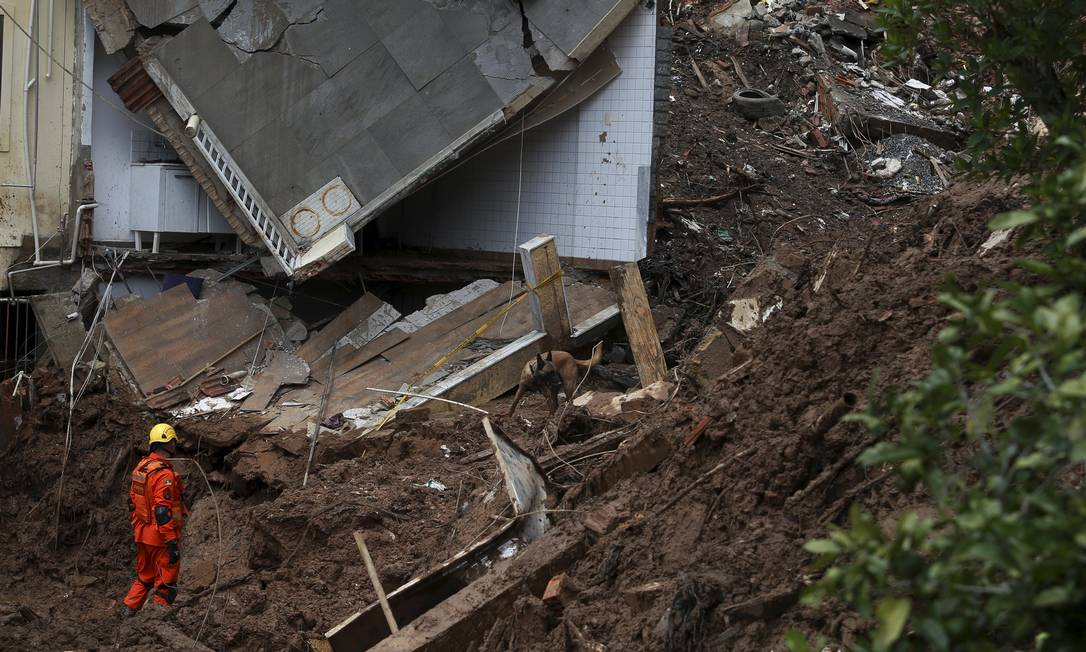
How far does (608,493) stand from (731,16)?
1135 centimetres

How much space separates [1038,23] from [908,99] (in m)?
10.9

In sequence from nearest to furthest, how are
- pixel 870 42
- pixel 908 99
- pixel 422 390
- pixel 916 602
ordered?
pixel 916 602
pixel 422 390
pixel 908 99
pixel 870 42

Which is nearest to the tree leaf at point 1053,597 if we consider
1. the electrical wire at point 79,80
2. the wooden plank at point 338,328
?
the wooden plank at point 338,328

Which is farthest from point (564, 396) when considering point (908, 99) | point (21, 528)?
point (908, 99)

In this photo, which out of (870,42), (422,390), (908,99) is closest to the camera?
(422,390)

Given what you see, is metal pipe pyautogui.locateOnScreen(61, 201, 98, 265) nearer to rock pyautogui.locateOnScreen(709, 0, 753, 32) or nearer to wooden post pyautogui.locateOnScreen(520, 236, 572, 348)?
wooden post pyautogui.locateOnScreen(520, 236, 572, 348)

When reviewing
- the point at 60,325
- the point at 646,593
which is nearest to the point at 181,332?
the point at 60,325

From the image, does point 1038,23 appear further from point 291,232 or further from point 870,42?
point 870,42

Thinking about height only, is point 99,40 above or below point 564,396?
above

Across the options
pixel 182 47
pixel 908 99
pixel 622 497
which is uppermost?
pixel 182 47

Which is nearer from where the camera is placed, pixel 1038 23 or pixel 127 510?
pixel 1038 23

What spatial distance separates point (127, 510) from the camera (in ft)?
29.4

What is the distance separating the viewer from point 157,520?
757 cm

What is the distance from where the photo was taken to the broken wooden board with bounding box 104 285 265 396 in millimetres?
9625
